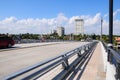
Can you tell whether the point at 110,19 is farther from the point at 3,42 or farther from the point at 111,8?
the point at 3,42

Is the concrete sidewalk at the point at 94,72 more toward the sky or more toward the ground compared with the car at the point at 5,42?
more toward the ground

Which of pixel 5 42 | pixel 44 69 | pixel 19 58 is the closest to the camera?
pixel 44 69

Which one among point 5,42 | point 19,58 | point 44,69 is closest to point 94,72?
point 44,69

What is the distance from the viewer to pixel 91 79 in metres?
10.7

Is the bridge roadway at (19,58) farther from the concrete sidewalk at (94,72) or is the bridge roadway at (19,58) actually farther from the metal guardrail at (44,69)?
the concrete sidewalk at (94,72)

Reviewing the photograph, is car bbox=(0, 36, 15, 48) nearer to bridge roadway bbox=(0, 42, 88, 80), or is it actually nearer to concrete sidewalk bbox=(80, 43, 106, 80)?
bridge roadway bbox=(0, 42, 88, 80)

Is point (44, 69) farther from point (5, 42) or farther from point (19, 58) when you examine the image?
point (5, 42)

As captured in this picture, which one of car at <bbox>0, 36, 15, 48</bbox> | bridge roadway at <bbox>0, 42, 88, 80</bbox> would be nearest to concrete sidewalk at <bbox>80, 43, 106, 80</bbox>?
bridge roadway at <bbox>0, 42, 88, 80</bbox>

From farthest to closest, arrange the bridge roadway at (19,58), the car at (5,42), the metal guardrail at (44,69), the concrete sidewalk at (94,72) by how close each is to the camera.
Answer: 1. the car at (5,42)
2. the bridge roadway at (19,58)
3. the concrete sidewalk at (94,72)
4. the metal guardrail at (44,69)

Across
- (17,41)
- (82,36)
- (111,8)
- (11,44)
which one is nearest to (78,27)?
(82,36)

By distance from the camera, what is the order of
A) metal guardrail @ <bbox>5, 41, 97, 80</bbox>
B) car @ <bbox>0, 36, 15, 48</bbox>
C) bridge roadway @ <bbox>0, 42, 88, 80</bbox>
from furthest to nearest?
car @ <bbox>0, 36, 15, 48</bbox>, bridge roadway @ <bbox>0, 42, 88, 80</bbox>, metal guardrail @ <bbox>5, 41, 97, 80</bbox>

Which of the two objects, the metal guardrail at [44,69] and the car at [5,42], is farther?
the car at [5,42]

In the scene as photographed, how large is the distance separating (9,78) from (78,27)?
571 ft

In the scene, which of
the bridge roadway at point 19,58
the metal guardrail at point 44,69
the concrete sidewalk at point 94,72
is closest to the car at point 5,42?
the bridge roadway at point 19,58
